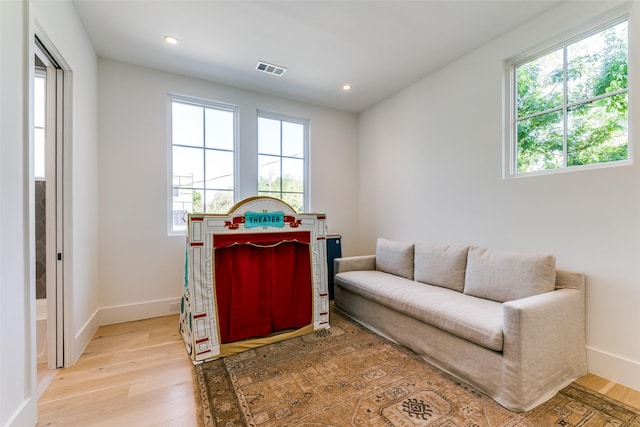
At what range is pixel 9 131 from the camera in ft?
4.31

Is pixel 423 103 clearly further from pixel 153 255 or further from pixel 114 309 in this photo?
pixel 114 309

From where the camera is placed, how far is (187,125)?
10.8 feet

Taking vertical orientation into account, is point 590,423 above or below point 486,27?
below

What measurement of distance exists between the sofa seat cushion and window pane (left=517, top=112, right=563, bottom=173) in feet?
4.16

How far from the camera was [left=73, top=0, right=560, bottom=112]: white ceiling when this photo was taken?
2.13m

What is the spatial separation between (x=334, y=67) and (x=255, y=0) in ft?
3.84

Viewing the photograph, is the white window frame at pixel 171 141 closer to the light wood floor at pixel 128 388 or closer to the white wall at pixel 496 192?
the light wood floor at pixel 128 388

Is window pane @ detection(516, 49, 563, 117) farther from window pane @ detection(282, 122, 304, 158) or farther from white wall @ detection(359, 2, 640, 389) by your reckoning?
window pane @ detection(282, 122, 304, 158)

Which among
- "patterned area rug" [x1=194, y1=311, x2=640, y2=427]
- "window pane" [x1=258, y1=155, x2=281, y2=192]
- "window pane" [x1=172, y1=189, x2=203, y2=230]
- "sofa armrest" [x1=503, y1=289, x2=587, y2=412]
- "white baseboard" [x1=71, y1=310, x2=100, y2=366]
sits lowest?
"patterned area rug" [x1=194, y1=311, x2=640, y2=427]

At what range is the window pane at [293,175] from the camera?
3865 millimetres

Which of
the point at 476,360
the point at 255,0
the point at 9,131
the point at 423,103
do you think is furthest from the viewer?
the point at 423,103

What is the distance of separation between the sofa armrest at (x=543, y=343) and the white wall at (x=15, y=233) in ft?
8.49

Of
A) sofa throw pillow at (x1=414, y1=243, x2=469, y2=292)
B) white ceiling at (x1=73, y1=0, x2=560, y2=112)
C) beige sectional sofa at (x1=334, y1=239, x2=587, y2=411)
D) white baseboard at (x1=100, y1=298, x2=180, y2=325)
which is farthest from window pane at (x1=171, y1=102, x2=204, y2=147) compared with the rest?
sofa throw pillow at (x1=414, y1=243, x2=469, y2=292)

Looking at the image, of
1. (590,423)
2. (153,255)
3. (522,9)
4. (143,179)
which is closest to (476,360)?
(590,423)
